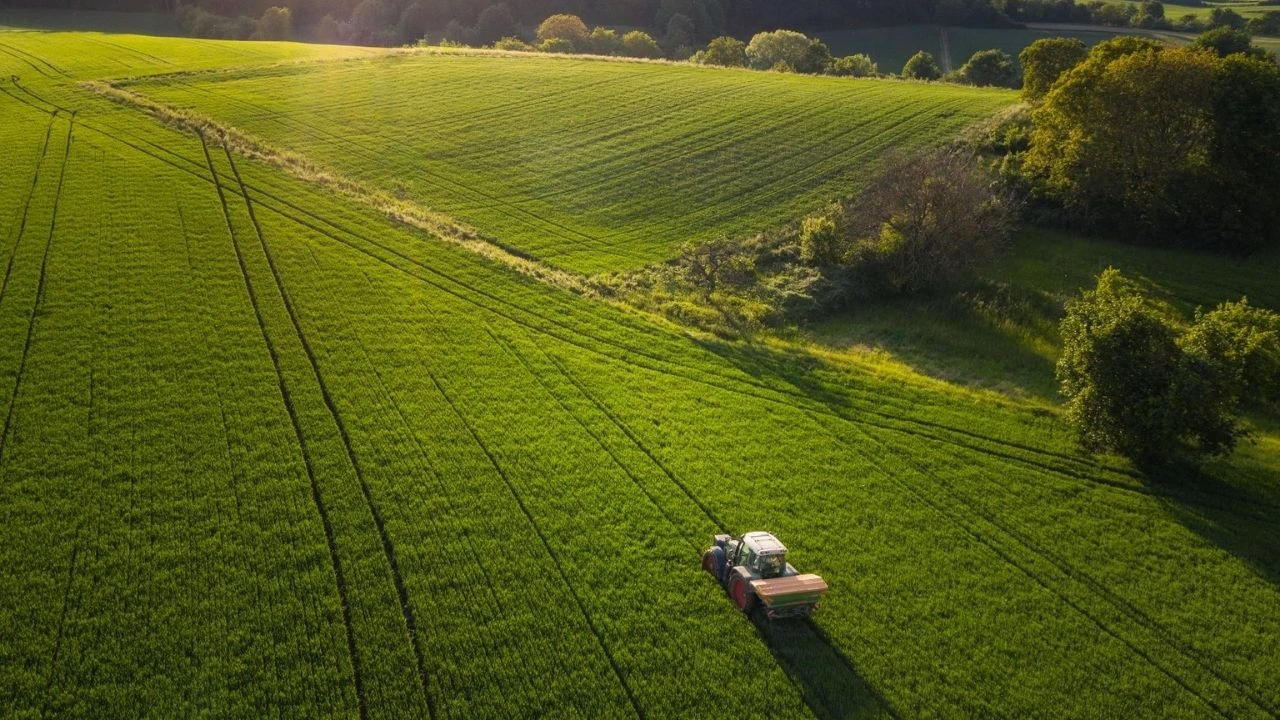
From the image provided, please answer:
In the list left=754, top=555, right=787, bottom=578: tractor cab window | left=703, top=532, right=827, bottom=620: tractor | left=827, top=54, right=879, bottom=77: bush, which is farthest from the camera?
left=827, top=54, right=879, bottom=77: bush

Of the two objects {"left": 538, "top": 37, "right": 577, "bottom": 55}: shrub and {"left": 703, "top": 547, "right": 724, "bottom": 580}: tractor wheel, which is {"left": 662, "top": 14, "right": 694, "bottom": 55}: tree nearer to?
{"left": 538, "top": 37, "right": 577, "bottom": 55}: shrub

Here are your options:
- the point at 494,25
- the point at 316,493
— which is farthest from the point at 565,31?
the point at 316,493

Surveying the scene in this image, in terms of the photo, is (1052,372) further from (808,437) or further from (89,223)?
(89,223)

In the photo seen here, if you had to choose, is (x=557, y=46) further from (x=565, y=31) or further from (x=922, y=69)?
(x=922, y=69)

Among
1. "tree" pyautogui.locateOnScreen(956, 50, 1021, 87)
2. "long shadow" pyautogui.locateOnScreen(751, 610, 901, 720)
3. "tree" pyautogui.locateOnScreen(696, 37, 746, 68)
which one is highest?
"tree" pyautogui.locateOnScreen(696, 37, 746, 68)

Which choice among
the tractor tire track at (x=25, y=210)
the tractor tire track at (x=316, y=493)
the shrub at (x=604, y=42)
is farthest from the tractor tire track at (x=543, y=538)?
the shrub at (x=604, y=42)

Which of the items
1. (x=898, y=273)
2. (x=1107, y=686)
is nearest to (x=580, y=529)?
(x=1107, y=686)

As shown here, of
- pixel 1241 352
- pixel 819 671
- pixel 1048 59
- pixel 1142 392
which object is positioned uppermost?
pixel 1048 59

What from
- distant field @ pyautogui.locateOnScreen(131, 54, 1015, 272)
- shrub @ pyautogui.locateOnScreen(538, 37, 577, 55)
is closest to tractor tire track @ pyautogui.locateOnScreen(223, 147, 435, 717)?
distant field @ pyautogui.locateOnScreen(131, 54, 1015, 272)
